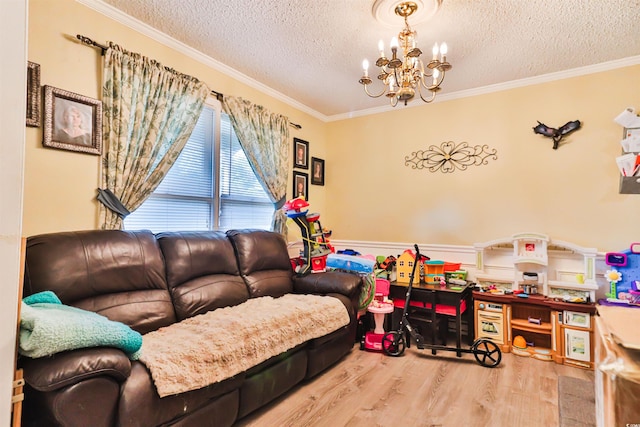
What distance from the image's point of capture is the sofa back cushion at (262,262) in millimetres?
2754

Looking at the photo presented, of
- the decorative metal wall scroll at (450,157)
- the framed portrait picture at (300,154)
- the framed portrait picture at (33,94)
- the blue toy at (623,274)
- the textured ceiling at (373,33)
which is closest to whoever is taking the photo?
the framed portrait picture at (33,94)

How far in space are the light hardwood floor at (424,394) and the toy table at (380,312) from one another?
0.29 meters

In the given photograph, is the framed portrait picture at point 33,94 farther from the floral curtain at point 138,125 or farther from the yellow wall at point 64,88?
the floral curtain at point 138,125

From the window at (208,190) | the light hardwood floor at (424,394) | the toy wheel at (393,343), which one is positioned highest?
the window at (208,190)

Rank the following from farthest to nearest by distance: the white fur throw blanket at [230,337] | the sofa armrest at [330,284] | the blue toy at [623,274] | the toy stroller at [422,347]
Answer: the sofa armrest at [330,284], the toy stroller at [422,347], the blue toy at [623,274], the white fur throw blanket at [230,337]

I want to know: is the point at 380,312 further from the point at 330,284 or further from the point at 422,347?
the point at 330,284

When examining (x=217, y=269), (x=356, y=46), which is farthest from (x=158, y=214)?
(x=356, y=46)

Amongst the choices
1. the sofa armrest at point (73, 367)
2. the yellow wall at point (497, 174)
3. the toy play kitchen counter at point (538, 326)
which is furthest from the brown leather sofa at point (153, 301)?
the yellow wall at point (497, 174)

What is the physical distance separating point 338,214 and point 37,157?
10.7 feet

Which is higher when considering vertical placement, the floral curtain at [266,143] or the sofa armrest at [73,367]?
the floral curtain at [266,143]

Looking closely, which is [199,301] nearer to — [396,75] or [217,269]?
[217,269]

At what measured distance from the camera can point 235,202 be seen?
10.9ft

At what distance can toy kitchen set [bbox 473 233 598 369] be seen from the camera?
2732 millimetres

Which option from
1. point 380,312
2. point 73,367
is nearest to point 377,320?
point 380,312
